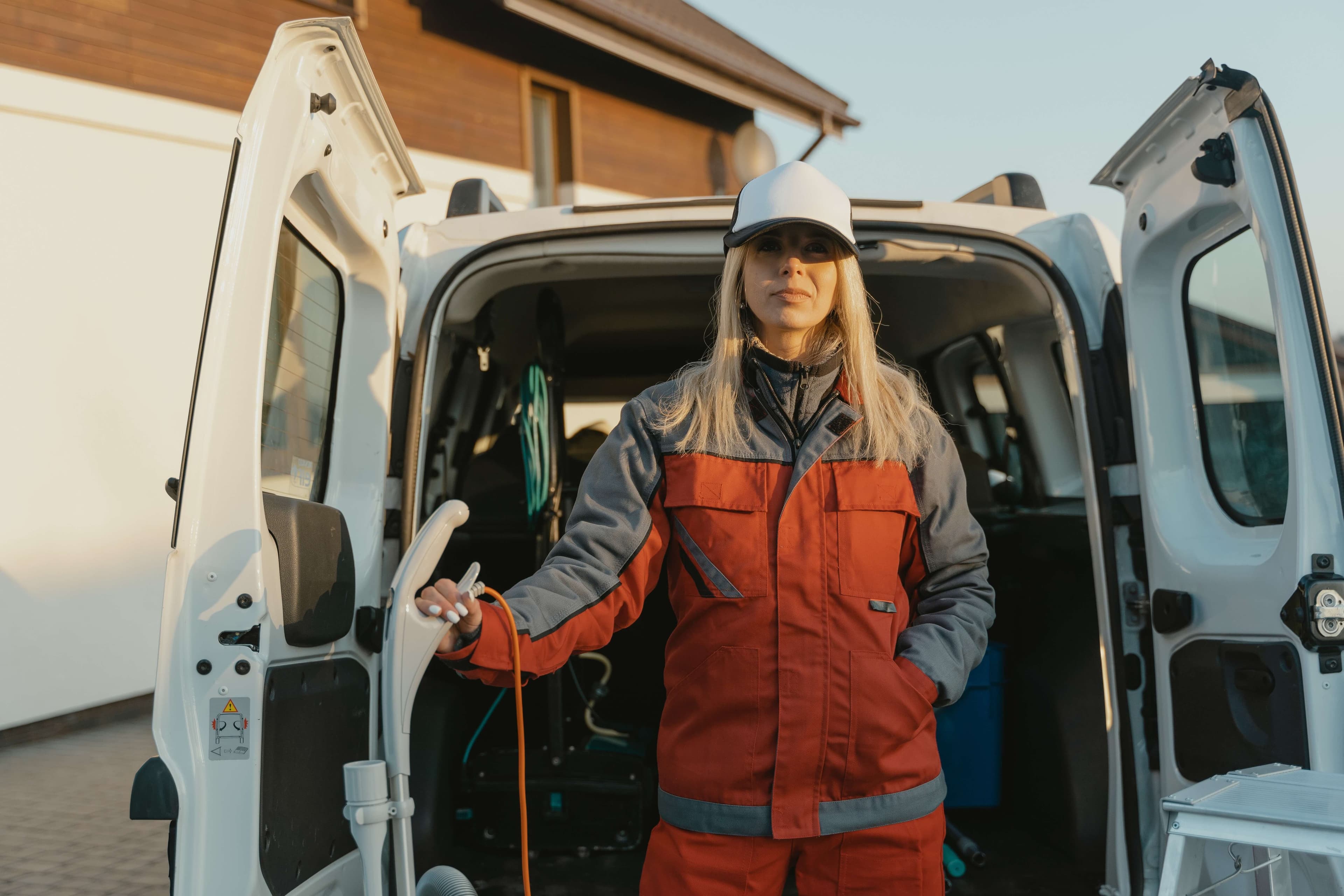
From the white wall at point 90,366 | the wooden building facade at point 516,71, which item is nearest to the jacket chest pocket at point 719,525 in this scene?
the white wall at point 90,366

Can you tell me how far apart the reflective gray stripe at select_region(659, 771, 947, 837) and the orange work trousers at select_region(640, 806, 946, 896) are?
2 centimetres

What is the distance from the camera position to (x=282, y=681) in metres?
1.94

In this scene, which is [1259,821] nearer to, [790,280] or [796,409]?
[796,409]

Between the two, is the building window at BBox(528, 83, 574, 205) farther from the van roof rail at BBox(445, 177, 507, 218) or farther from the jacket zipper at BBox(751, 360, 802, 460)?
the jacket zipper at BBox(751, 360, 802, 460)

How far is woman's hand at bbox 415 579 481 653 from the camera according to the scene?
5.18 ft

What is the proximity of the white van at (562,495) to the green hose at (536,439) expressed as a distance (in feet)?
0.25

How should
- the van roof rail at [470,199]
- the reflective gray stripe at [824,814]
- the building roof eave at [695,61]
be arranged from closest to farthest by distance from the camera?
the reflective gray stripe at [824,814] < the van roof rail at [470,199] < the building roof eave at [695,61]

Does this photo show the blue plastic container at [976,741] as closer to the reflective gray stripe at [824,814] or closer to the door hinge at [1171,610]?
the door hinge at [1171,610]

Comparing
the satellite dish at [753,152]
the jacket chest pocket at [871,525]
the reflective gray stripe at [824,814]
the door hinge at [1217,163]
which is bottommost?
the reflective gray stripe at [824,814]

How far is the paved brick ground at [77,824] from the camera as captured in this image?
14.0ft

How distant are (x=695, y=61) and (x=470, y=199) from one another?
10204mm

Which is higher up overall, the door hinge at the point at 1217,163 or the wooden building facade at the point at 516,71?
the wooden building facade at the point at 516,71

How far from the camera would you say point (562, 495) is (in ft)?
13.1

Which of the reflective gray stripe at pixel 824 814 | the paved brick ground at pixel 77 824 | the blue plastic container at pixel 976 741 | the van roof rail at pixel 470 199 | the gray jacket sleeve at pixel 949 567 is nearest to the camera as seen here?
the reflective gray stripe at pixel 824 814
